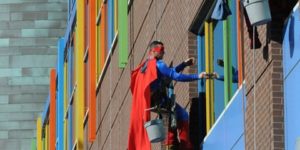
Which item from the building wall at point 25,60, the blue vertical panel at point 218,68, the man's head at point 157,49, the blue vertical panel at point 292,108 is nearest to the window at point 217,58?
the blue vertical panel at point 218,68

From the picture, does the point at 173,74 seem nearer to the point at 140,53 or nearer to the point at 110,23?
the point at 140,53

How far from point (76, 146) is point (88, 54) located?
3.14 m

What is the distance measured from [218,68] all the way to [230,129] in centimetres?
193

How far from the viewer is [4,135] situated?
70.9 meters

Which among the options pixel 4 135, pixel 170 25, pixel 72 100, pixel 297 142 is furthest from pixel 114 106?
pixel 4 135

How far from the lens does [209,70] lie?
995 inches

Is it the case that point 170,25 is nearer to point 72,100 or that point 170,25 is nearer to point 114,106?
point 114,106

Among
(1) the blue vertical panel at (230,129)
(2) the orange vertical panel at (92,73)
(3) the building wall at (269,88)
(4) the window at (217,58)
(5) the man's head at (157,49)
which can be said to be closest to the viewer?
(3) the building wall at (269,88)

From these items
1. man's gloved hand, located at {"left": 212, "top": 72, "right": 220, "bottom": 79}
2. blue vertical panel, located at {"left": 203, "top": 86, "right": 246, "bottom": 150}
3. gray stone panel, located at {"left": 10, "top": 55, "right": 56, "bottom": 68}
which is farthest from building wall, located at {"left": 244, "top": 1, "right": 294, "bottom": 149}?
gray stone panel, located at {"left": 10, "top": 55, "right": 56, "bottom": 68}

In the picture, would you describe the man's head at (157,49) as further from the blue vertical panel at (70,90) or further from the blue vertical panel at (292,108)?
the blue vertical panel at (70,90)

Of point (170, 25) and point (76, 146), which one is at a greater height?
point (170, 25)

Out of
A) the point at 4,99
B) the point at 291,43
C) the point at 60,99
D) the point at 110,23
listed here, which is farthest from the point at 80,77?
the point at 4,99

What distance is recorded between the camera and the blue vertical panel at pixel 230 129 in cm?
2244

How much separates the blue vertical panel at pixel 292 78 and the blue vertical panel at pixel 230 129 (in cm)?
168
